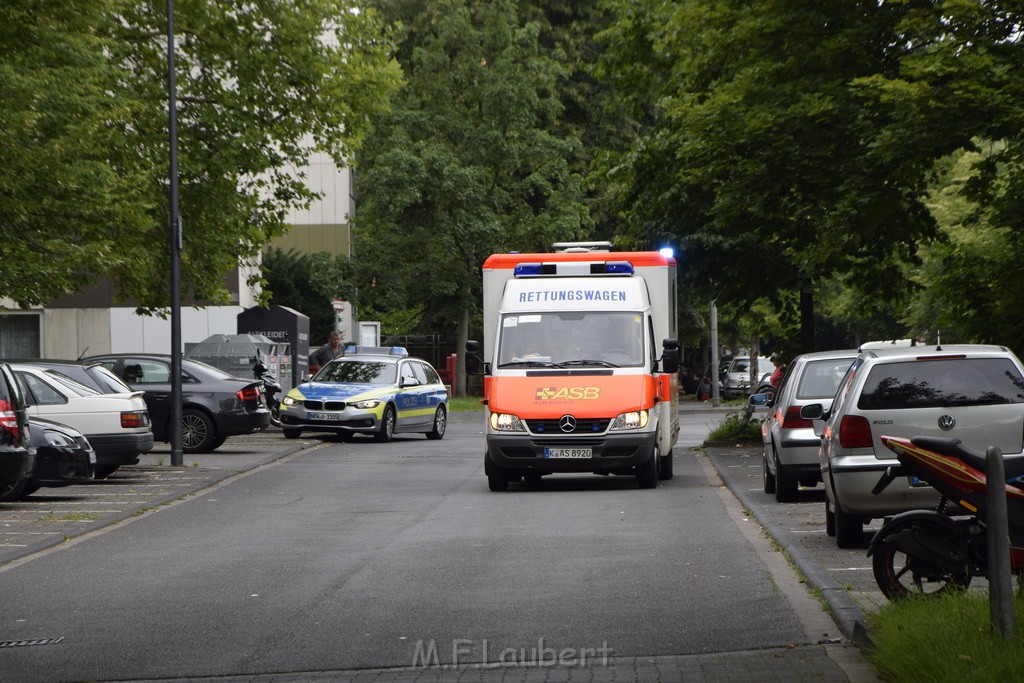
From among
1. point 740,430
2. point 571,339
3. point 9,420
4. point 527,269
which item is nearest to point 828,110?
point 527,269

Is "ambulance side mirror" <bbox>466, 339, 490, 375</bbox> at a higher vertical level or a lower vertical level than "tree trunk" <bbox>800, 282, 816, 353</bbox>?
lower

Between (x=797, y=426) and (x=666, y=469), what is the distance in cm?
464

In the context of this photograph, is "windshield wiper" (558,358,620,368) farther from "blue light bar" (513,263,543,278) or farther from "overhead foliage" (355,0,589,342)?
"overhead foliage" (355,0,589,342)

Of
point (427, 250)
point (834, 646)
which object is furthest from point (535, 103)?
point (834, 646)

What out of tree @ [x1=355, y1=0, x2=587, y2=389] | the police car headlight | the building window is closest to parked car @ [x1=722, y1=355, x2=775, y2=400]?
tree @ [x1=355, y1=0, x2=587, y2=389]

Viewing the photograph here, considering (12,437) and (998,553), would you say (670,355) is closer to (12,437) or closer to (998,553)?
(12,437)

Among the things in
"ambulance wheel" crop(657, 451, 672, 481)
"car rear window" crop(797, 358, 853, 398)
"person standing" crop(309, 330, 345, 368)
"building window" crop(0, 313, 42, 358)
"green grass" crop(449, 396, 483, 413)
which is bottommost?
"green grass" crop(449, 396, 483, 413)

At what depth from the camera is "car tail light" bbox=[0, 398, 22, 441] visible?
15492mm

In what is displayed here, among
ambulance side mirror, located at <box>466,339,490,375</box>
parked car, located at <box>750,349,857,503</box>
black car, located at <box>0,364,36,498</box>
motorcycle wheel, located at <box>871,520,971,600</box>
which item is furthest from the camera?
ambulance side mirror, located at <box>466,339,490,375</box>

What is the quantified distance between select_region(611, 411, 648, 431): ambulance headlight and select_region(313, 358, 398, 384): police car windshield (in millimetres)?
12950

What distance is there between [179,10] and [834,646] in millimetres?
27108

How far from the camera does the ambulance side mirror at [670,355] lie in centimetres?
1884

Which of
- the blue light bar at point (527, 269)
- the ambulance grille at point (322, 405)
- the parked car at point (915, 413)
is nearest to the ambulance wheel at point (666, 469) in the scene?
the blue light bar at point (527, 269)

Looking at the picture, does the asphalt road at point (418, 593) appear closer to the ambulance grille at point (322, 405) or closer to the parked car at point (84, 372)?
the parked car at point (84, 372)
